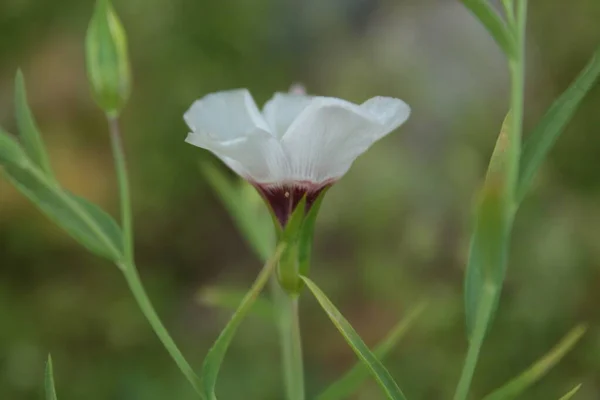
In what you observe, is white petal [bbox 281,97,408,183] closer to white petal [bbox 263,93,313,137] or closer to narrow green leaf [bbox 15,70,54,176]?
white petal [bbox 263,93,313,137]

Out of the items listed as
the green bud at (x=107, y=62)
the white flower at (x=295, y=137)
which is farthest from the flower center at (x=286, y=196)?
the green bud at (x=107, y=62)

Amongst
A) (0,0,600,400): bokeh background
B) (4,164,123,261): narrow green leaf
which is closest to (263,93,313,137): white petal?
(4,164,123,261): narrow green leaf

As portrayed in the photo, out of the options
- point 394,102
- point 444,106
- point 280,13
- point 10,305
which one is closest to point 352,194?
point 444,106

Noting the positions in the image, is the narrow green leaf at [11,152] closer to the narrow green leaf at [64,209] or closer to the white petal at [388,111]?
the narrow green leaf at [64,209]

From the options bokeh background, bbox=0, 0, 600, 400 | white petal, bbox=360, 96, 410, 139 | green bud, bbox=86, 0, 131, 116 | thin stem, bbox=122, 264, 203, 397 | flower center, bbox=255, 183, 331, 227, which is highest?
green bud, bbox=86, 0, 131, 116

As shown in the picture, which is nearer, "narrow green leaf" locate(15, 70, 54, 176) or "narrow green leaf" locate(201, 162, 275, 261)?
"narrow green leaf" locate(15, 70, 54, 176)

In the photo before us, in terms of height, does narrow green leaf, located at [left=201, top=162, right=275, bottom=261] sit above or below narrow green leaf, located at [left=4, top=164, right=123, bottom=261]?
below

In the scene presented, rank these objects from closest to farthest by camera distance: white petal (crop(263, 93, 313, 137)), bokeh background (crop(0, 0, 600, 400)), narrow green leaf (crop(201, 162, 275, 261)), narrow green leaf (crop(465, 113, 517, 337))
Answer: narrow green leaf (crop(465, 113, 517, 337)), white petal (crop(263, 93, 313, 137)), narrow green leaf (crop(201, 162, 275, 261)), bokeh background (crop(0, 0, 600, 400))

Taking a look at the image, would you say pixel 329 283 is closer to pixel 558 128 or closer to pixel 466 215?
pixel 466 215

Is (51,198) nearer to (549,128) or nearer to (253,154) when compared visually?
(253,154)
